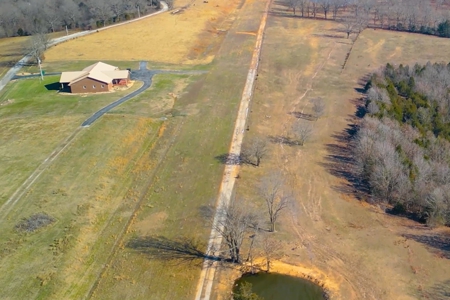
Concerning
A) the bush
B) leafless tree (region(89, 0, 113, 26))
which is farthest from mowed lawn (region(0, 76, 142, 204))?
leafless tree (region(89, 0, 113, 26))

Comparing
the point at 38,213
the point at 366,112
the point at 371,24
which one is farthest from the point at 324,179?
the point at 371,24

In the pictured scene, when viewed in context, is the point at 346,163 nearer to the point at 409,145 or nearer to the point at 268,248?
the point at 409,145

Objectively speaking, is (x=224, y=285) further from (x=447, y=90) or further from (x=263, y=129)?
(x=447, y=90)

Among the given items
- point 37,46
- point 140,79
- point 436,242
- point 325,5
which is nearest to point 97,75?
point 140,79

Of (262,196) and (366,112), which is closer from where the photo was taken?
(262,196)

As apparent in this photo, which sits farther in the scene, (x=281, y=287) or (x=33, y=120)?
(x=33, y=120)

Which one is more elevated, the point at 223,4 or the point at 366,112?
the point at 223,4

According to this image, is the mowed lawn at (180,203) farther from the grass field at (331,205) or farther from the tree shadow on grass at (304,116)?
the tree shadow on grass at (304,116)
